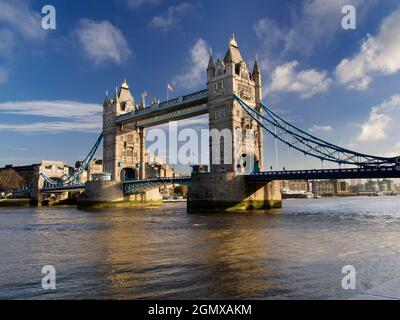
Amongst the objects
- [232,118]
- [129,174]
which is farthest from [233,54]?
[129,174]

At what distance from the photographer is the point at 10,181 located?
9819cm

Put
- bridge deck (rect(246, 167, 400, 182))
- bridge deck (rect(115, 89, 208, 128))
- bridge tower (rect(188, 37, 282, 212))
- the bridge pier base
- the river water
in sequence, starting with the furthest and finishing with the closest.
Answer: bridge deck (rect(115, 89, 208, 128)), bridge tower (rect(188, 37, 282, 212)), the bridge pier base, bridge deck (rect(246, 167, 400, 182)), the river water

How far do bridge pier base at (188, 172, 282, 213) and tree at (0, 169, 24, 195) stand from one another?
73521 millimetres

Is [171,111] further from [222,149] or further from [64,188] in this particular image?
[64,188]

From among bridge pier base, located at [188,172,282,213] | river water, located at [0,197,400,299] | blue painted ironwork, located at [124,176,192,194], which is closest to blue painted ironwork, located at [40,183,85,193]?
blue painted ironwork, located at [124,176,192,194]

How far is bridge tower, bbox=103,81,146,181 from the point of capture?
70062 mm

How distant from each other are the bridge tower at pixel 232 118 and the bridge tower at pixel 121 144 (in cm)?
2699

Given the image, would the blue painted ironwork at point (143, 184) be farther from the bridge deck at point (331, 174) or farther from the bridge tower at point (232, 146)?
the bridge deck at point (331, 174)

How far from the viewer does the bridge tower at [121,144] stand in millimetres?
70062

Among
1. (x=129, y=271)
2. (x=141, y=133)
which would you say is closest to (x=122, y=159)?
(x=141, y=133)

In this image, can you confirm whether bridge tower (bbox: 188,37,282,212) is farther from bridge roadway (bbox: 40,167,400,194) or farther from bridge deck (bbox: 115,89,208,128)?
bridge deck (bbox: 115,89,208,128)

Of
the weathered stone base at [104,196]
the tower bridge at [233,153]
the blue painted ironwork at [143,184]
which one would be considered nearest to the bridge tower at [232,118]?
the tower bridge at [233,153]

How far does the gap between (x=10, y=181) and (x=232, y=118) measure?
76.5 m

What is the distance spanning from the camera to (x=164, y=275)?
10070 mm
